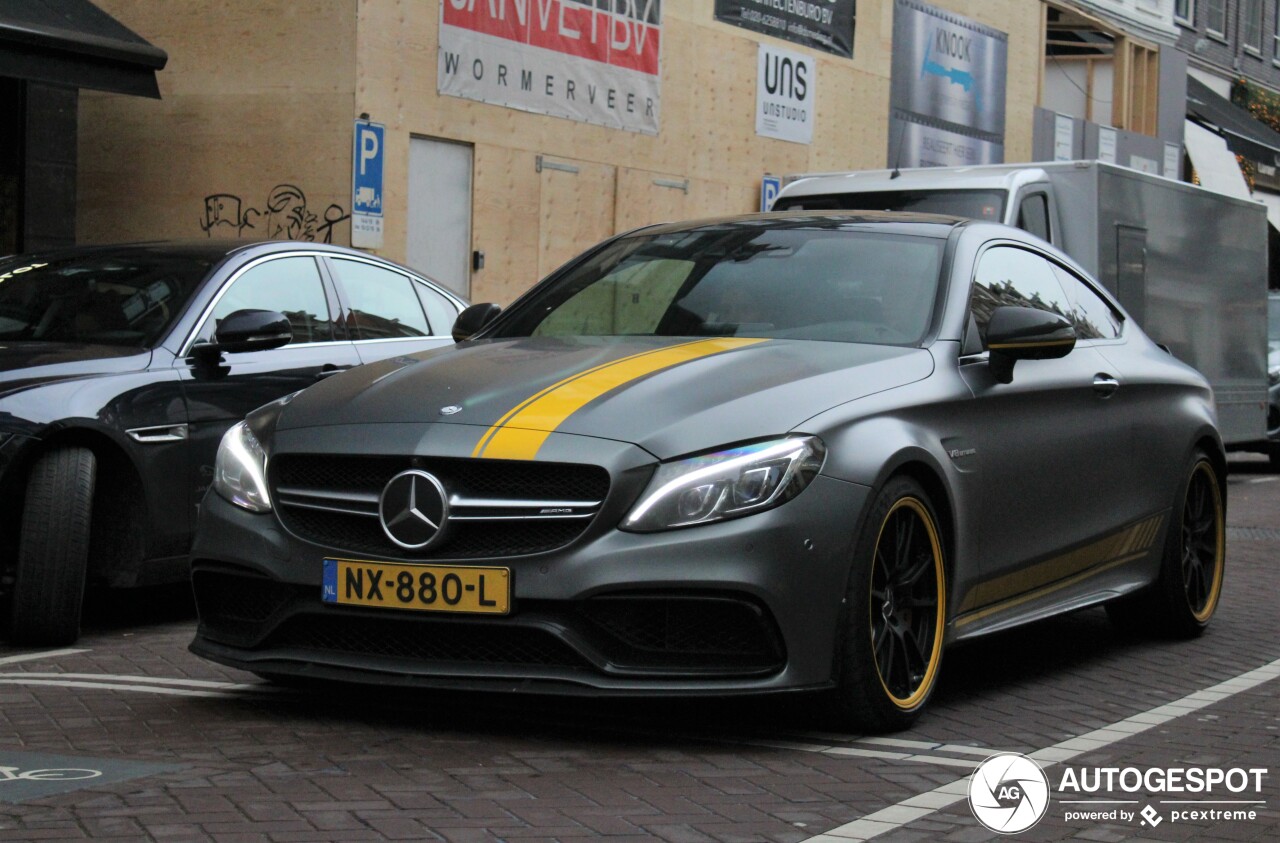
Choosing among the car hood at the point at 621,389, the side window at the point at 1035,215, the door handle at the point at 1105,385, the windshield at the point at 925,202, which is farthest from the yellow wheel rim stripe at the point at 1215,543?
the side window at the point at 1035,215

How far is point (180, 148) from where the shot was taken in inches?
726

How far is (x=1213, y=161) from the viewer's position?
37.9 meters

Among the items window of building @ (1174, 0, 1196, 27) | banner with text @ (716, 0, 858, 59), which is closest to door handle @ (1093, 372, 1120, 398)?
banner with text @ (716, 0, 858, 59)

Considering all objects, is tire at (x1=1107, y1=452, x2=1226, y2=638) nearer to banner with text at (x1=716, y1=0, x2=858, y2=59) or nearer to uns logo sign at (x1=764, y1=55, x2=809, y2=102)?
banner with text at (x1=716, y1=0, x2=858, y2=59)

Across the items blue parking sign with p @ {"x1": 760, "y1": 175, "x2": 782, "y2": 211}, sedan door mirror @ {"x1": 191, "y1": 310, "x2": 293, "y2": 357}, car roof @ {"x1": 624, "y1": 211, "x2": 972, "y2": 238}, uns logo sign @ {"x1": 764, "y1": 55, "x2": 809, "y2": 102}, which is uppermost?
uns logo sign @ {"x1": 764, "y1": 55, "x2": 809, "y2": 102}

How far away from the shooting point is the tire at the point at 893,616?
16.4 feet

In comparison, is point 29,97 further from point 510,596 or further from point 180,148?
point 510,596

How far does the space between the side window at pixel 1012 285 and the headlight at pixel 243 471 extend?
90.8 inches

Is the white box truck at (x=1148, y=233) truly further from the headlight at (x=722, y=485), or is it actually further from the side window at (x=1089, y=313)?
the headlight at (x=722, y=485)

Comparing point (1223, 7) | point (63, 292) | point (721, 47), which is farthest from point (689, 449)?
point (1223, 7)

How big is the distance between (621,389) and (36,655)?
2733mm

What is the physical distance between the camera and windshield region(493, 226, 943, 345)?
5910 millimetres

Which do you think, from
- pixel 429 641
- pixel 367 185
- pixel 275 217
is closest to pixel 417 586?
pixel 429 641

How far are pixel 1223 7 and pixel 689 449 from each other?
132 feet
